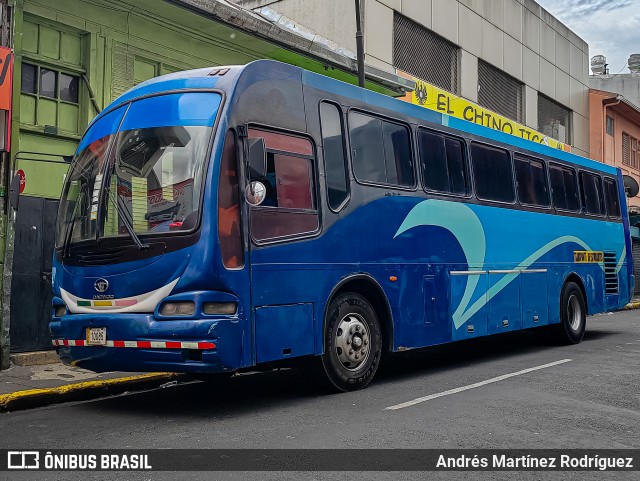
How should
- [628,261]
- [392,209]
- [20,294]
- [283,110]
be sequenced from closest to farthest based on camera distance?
[283,110], [392,209], [20,294], [628,261]

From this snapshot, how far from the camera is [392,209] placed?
29.5 ft

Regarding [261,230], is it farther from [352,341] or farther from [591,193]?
[591,193]

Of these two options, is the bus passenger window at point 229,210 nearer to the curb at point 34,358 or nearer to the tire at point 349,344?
the tire at point 349,344

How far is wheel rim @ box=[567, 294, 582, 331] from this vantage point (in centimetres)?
1338

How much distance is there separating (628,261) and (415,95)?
281 inches

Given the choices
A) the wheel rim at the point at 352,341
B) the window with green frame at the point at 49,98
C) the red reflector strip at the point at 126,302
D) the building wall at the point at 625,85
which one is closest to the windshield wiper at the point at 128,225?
the red reflector strip at the point at 126,302

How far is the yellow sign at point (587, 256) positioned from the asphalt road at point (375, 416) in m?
3.46

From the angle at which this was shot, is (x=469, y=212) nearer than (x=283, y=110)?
No

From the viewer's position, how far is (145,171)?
7055 mm

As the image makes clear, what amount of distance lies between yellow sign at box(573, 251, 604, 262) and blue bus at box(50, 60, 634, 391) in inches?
156

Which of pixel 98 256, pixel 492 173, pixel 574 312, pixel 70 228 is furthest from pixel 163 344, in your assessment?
pixel 574 312

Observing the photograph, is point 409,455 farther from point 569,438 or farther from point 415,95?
point 415,95

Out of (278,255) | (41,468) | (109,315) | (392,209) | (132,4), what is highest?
(132,4)

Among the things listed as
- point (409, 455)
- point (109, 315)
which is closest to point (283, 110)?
point (109, 315)
